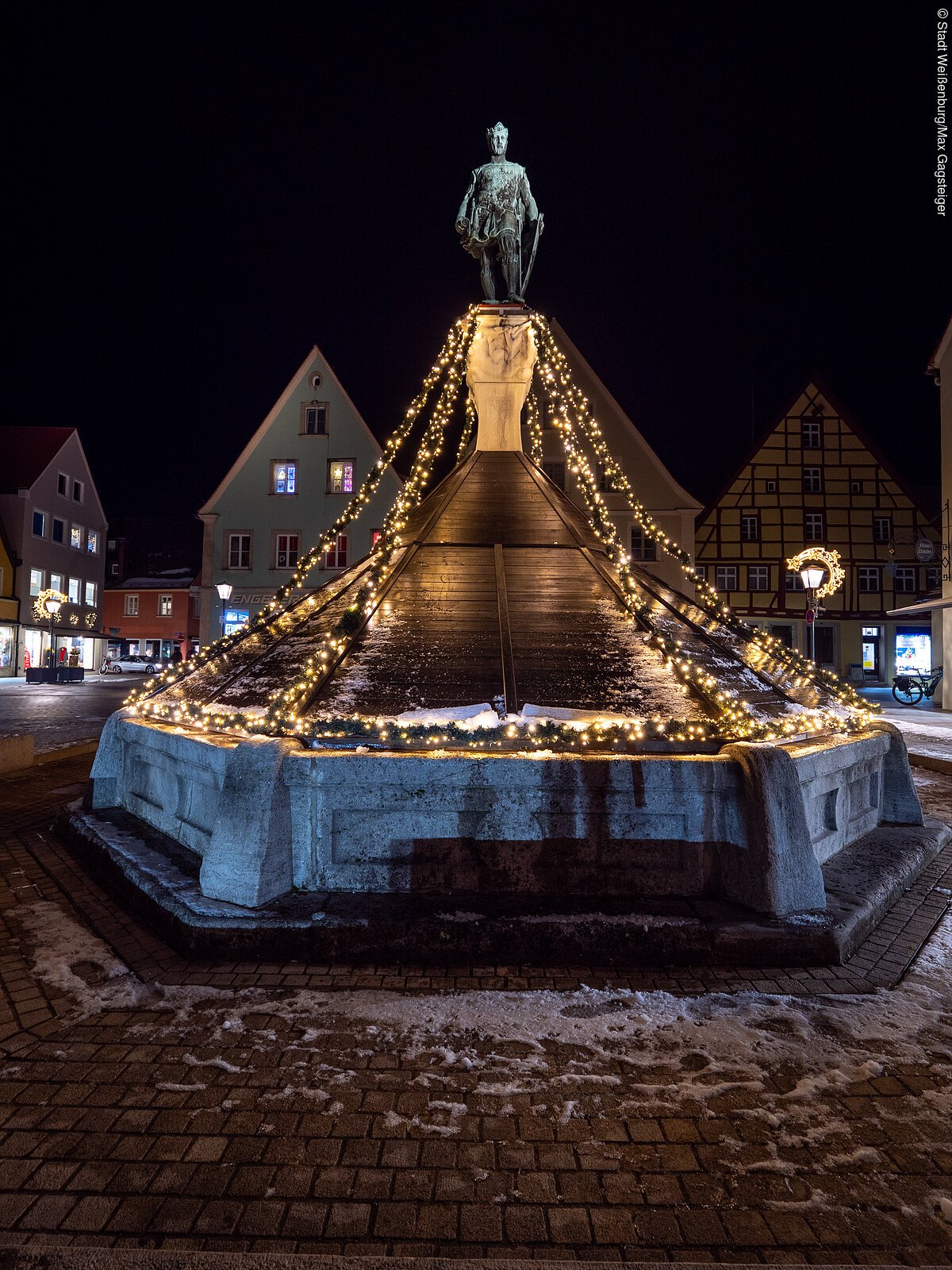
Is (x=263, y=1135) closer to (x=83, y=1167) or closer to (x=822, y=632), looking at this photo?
(x=83, y=1167)

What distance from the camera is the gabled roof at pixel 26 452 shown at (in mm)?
40250

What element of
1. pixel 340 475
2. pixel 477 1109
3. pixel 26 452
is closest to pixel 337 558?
pixel 340 475

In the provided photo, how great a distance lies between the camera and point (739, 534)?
34.9 m

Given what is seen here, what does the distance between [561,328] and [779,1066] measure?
1210 inches

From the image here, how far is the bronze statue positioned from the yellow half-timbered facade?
2586cm

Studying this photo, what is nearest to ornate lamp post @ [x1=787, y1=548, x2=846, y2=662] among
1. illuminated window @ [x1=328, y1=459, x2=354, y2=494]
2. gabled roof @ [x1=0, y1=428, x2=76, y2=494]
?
illuminated window @ [x1=328, y1=459, x2=354, y2=494]

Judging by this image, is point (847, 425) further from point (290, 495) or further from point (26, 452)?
point (26, 452)

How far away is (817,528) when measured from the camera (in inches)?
1355

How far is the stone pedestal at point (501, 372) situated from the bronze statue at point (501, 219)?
48cm

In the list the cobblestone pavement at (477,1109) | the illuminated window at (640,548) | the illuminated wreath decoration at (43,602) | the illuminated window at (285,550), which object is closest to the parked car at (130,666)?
the illuminated wreath decoration at (43,602)

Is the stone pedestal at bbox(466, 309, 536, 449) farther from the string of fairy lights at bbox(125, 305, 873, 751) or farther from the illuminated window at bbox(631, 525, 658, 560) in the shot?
the illuminated window at bbox(631, 525, 658, 560)

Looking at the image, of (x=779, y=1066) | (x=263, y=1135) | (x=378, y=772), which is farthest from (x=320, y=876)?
(x=779, y=1066)

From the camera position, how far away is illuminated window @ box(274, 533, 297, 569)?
31.8m

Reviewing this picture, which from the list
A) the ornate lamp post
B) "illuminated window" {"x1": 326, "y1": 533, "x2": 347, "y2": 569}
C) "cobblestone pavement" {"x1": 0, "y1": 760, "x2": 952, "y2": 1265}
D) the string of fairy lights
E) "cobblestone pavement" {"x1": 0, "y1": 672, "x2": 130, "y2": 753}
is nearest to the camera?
"cobblestone pavement" {"x1": 0, "y1": 760, "x2": 952, "y2": 1265}
